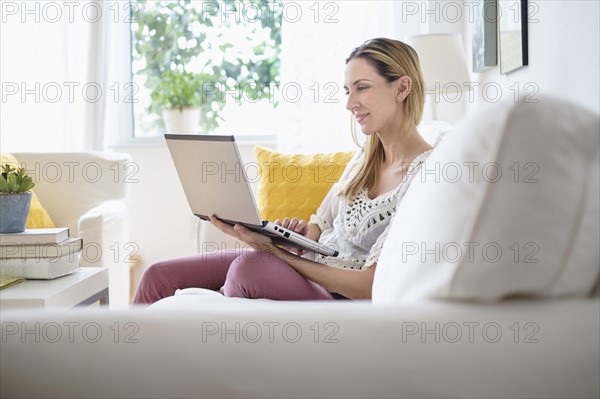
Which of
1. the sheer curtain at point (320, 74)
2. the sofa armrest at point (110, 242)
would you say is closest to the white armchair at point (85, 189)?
the sofa armrest at point (110, 242)

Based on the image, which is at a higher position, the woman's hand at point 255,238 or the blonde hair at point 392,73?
the blonde hair at point 392,73

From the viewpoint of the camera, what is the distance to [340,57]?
13.3 feet

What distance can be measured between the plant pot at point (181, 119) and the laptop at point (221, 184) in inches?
98.0

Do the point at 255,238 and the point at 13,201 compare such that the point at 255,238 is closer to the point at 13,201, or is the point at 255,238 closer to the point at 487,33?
the point at 13,201

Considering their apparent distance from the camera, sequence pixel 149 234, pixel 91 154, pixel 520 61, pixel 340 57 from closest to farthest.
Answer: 1. pixel 520 61
2. pixel 91 154
3. pixel 340 57
4. pixel 149 234

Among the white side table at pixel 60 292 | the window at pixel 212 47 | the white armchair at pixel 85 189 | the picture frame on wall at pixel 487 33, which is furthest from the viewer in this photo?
the window at pixel 212 47

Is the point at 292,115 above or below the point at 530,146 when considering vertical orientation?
above

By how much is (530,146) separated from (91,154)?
2958 mm

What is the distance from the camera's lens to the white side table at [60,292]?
152 centimetres

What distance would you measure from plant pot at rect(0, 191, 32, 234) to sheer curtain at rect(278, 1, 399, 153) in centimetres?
236

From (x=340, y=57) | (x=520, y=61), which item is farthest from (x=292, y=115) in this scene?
(x=520, y=61)

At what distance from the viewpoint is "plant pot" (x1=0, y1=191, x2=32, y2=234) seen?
1774 millimetres

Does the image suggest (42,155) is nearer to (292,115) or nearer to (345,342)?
(292,115)

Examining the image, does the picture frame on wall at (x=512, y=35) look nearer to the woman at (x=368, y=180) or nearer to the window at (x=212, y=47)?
the woman at (x=368, y=180)
